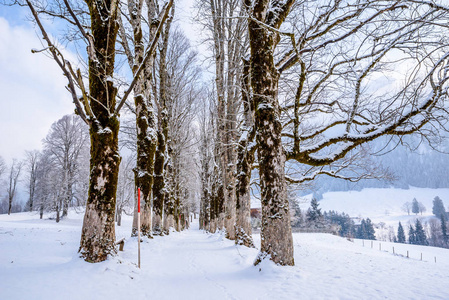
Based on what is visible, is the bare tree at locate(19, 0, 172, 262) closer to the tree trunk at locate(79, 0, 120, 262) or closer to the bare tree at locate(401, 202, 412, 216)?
the tree trunk at locate(79, 0, 120, 262)

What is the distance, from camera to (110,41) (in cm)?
505

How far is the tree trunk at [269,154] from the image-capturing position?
446 cm

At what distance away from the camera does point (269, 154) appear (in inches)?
189

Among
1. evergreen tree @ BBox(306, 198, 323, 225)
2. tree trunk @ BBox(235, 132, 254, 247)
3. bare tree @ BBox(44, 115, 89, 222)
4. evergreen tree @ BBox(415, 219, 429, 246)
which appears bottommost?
evergreen tree @ BBox(415, 219, 429, 246)

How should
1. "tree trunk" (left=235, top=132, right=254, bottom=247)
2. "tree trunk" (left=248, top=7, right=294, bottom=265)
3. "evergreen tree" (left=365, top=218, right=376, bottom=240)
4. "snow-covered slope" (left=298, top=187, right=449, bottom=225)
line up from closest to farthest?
"tree trunk" (left=248, top=7, right=294, bottom=265), "tree trunk" (left=235, top=132, right=254, bottom=247), "evergreen tree" (left=365, top=218, right=376, bottom=240), "snow-covered slope" (left=298, top=187, right=449, bottom=225)

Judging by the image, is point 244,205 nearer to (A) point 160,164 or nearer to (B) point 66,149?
(A) point 160,164

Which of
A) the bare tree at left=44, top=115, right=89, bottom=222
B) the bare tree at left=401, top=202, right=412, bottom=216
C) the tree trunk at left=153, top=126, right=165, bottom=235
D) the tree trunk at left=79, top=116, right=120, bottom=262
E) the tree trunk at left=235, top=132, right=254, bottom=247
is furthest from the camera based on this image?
the bare tree at left=401, top=202, right=412, bottom=216

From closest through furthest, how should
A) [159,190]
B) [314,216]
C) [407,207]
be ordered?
[159,190]
[314,216]
[407,207]

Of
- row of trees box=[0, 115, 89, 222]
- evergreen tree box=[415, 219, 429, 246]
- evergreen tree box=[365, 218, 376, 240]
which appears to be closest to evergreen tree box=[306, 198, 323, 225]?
evergreen tree box=[365, 218, 376, 240]

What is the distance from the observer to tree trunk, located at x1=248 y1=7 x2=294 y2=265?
446cm

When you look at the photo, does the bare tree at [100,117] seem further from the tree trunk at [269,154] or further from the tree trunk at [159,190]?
the tree trunk at [159,190]

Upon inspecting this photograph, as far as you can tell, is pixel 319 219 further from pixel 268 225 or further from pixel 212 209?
pixel 268 225

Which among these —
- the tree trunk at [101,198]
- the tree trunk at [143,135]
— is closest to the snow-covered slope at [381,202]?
the tree trunk at [143,135]

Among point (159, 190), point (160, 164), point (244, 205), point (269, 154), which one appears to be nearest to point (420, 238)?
point (244, 205)
